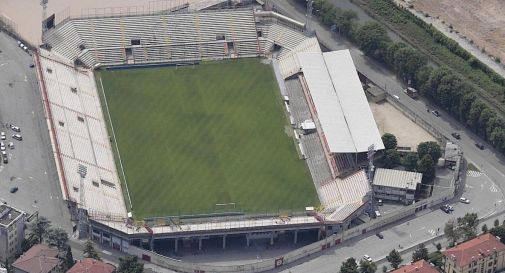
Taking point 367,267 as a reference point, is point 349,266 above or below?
above

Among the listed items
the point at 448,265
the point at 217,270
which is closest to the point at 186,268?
the point at 217,270

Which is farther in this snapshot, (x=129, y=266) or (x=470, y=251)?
(x=470, y=251)

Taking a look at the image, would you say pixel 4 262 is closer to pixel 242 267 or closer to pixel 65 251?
pixel 65 251

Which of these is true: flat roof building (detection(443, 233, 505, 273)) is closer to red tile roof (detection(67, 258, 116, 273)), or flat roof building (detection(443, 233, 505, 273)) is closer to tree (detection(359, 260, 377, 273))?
tree (detection(359, 260, 377, 273))

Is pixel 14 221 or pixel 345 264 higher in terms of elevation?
pixel 14 221

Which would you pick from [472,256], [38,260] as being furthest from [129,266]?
[472,256]

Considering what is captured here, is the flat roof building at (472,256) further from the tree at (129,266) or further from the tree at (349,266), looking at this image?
the tree at (129,266)

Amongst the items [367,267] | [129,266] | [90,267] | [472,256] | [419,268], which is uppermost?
[90,267]

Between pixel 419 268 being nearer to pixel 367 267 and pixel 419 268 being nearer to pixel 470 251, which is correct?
pixel 367 267
